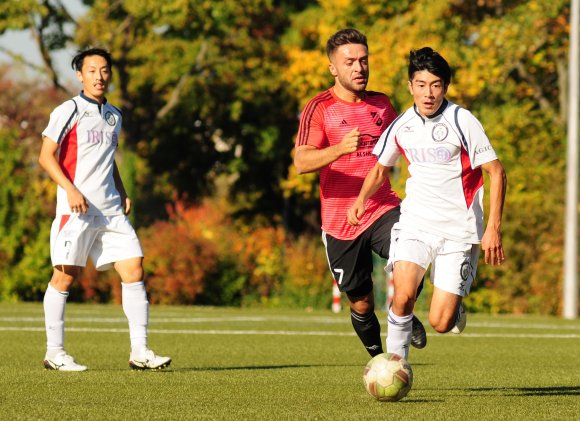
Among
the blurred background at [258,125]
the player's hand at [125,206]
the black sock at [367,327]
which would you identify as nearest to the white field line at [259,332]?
the player's hand at [125,206]

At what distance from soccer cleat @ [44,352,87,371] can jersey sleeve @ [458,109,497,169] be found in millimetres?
3758

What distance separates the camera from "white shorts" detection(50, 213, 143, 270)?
10.4 m

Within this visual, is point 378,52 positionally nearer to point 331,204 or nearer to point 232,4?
point 232,4

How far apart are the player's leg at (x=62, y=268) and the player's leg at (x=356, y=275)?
1.96 meters

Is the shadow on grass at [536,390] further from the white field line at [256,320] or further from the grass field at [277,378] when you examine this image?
the white field line at [256,320]

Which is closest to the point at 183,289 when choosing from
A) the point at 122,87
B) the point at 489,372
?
the point at 122,87

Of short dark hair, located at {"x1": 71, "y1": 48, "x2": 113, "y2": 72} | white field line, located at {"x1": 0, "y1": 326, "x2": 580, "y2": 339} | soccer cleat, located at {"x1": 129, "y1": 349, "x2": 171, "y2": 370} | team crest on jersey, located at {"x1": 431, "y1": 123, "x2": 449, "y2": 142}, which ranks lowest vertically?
white field line, located at {"x1": 0, "y1": 326, "x2": 580, "y2": 339}

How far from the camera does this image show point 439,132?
8.54 meters

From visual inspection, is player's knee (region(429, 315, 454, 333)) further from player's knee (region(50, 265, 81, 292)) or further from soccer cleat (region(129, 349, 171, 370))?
player's knee (region(50, 265, 81, 292))

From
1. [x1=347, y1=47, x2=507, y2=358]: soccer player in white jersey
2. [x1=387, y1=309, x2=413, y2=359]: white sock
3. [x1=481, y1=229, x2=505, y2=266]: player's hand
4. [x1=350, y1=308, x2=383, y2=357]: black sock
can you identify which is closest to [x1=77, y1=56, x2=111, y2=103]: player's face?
[x1=350, y1=308, x2=383, y2=357]: black sock

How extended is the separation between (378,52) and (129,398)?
25.1 meters

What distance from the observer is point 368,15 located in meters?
35.1

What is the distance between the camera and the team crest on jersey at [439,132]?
8523 millimetres

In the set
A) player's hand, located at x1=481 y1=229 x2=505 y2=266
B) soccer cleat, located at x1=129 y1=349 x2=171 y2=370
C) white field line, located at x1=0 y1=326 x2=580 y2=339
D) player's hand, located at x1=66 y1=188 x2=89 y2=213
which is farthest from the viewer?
white field line, located at x1=0 y1=326 x2=580 y2=339
